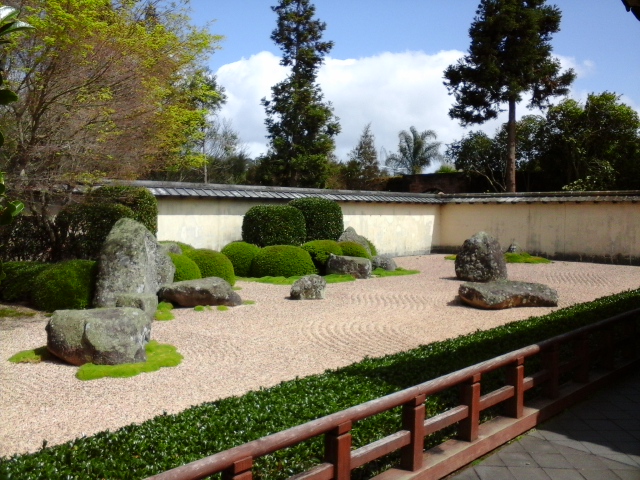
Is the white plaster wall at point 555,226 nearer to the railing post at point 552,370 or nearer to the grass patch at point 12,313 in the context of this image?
the railing post at point 552,370

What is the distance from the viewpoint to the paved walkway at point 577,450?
13.3ft

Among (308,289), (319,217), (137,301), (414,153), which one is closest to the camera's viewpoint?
(137,301)

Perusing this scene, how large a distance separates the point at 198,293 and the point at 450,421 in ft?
25.1

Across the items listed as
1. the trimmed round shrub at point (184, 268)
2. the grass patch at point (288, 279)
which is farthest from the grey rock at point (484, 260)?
the trimmed round shrub at point (184, 268)

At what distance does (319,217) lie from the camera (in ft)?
60.7

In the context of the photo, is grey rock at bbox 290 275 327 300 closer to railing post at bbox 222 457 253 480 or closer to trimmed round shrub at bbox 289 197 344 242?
trimmed round shrub at bbox 289 197 344 242

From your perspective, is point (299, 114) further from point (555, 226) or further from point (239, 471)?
point (239, 471)

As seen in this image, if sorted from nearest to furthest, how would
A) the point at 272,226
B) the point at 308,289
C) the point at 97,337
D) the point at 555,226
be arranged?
the point at 97,337 → the point at 308,289 → the point at 272,226 → the point at 555,226

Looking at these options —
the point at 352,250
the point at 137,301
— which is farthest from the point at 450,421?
the point at 352,250

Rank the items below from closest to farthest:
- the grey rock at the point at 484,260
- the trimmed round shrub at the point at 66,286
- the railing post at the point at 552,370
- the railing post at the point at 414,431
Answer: the railing post at the point at 414,431 → the railing post at the point at 552,370 → the trimmed round shrub at the point at 66,286 → the grey rock at the point at 484,260

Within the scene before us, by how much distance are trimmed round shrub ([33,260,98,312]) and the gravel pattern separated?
1.33 feet

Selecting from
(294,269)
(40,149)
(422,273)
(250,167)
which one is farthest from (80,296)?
(250,167)

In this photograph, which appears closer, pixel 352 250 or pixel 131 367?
pixel 131 367

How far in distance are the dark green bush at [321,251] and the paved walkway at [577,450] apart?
11198 mm
